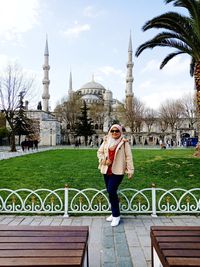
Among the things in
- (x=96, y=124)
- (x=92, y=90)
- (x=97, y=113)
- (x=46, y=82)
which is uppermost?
(x=92, y=90)

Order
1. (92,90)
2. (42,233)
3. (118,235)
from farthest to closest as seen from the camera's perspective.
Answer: (92,90), (118,235), (42,233)

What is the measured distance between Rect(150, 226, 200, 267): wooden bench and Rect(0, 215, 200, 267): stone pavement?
2.08ft

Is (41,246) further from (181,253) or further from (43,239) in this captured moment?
(181,253)

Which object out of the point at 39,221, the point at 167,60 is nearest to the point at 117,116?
the point at 167,60

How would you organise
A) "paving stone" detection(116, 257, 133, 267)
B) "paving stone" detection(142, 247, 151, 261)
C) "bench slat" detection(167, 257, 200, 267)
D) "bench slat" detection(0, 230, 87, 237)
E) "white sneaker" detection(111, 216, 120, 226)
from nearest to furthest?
1. "bench slat" detection(167, 257, 200, 267)
2. "bench slat" detection(0, 230, 87, 237)
3. "paving stone" detection(116, 257, 133, 267)
4. "paving stone" detection(142, 247, 151, 261)
5. "white sneaker" detection(111, 216, 120, 226)

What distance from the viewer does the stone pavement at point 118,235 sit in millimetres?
4434

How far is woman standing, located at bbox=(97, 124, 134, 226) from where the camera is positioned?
5.99 metres

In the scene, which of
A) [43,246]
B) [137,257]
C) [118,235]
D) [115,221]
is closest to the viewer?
[43,246]

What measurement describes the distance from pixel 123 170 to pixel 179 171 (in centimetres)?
833

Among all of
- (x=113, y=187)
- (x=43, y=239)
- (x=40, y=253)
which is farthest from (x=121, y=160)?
(x=40, y=253)

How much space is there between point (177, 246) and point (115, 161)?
117 inches

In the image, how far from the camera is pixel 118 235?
5504 mm

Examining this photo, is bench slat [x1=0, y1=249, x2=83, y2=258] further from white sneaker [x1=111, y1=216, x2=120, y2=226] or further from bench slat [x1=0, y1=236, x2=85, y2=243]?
white sneaker [x1=111, y1=216, x2=120, y2=226]

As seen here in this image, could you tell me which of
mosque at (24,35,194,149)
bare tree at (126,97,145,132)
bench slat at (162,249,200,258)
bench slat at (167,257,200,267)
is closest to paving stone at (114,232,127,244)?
bench slat at (162,249,200,258)
